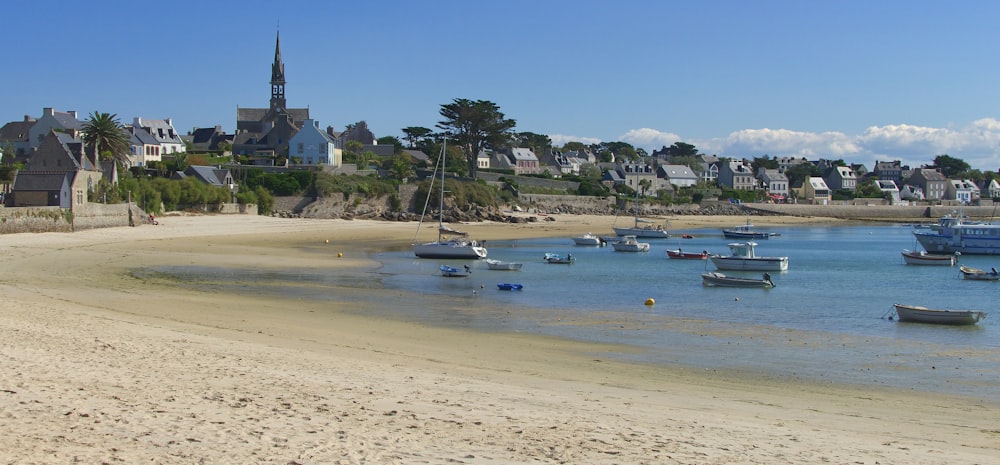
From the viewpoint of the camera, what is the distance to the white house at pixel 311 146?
282 feet

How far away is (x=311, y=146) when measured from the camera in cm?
8644

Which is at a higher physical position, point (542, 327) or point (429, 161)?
point (429, 161)

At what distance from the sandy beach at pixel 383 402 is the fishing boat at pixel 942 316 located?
1027 cm

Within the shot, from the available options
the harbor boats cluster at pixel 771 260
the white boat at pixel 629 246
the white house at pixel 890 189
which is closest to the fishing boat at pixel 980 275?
the harbor boats cluster at pixel 771 260

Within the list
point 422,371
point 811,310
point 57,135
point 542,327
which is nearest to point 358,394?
point 422,371

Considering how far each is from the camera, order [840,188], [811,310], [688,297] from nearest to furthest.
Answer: [811,310], [688,297], [840,188]

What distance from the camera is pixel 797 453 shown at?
32.1ft

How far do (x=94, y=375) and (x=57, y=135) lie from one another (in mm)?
45954

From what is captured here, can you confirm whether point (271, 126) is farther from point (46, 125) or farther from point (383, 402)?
point (383, 402)

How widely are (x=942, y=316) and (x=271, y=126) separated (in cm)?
8713

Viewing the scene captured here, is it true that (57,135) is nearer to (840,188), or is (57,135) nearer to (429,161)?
(429,161)

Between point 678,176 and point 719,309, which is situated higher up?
point 678,176

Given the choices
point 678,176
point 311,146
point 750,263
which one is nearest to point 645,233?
point 750,263

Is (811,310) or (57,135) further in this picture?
(57,135)
